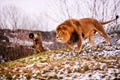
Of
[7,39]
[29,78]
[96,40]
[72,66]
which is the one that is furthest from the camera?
[7,39]

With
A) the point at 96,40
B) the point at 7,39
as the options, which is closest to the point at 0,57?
the point at 7,39

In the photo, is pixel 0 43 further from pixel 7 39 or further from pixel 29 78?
pixel 29 78

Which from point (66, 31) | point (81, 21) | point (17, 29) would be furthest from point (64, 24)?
point (17, 29)

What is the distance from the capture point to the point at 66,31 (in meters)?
8.73

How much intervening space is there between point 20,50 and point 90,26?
1109 cm

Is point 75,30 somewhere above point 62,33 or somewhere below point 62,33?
above

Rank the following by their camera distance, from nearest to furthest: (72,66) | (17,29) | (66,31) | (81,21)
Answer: (72,66), (66,31), (81,21), (17,29)

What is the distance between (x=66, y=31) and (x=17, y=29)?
55.0 ft

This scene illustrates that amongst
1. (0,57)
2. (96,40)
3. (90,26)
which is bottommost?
(0,57)

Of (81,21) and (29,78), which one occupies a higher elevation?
(81,21)

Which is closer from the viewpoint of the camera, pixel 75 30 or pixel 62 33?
pixel 62 33

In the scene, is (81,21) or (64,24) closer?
(64,24)

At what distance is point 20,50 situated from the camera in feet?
65.1

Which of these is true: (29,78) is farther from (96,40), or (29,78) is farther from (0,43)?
(0,43)
